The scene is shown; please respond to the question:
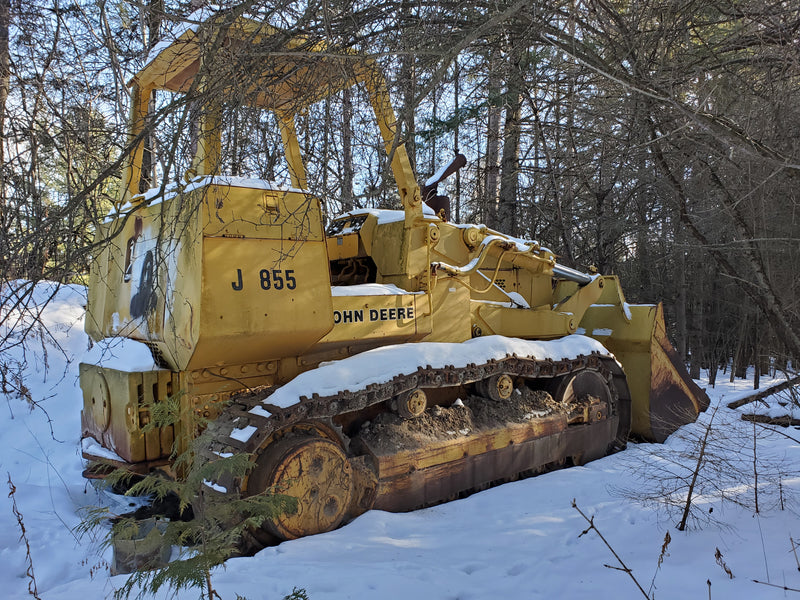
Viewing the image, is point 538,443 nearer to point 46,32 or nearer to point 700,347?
point 46,32

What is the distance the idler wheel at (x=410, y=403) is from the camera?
15.7ft

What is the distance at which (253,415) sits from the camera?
3.95 m

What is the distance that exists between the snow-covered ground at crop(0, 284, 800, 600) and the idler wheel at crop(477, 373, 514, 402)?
841mm

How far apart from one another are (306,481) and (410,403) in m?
1.12

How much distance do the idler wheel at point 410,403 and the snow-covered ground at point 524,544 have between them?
0.78 m

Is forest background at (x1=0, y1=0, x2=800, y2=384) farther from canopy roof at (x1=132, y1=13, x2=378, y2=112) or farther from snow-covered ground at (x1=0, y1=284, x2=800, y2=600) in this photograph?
snow-covered ground at (x1=0, y1=284, x2=800, y2=600)

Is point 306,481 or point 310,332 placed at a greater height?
point 310,332

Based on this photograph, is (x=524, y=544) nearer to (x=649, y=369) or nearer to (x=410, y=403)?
(x=410, y=403)

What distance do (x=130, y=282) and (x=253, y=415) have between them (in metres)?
1.68

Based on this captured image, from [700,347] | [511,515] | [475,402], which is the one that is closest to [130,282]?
[475,402]

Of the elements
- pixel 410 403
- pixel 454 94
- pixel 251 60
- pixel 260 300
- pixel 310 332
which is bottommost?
pixel 410 403

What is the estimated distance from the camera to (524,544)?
3.89 metres

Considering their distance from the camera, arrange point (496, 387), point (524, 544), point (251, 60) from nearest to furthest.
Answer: point (251, 60)
point (524, 544)
point (496, 387)

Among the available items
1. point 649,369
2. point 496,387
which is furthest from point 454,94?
point 649,369
